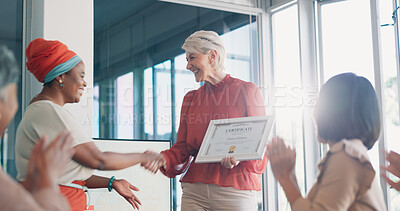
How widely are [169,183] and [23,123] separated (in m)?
2.19

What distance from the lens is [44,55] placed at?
2240 millimetres

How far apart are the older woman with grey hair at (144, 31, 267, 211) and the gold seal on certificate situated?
0.05 metres

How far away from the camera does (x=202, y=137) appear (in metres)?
2.84

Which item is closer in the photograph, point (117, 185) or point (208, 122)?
point (117, 185)

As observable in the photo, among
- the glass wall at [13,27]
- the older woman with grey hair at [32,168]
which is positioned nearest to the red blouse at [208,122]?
the older woman with grey hair at [32,168]

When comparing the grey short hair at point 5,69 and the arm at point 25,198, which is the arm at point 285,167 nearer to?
the arm at point 25,198

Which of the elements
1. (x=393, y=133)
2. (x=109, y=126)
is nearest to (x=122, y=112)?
(x=109, y=126)

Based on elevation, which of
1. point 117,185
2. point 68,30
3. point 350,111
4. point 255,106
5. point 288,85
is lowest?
point 117,185

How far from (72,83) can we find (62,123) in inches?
14.5

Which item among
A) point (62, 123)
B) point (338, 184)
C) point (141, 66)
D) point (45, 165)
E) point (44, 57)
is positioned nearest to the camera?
point (45, 165)

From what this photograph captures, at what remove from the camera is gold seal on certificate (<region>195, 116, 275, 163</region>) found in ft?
8.45

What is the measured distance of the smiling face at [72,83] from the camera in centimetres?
231

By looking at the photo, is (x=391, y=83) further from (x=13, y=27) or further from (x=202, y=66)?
(x=13, y=27)

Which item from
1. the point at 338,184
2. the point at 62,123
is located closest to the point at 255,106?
the point at 62,123
